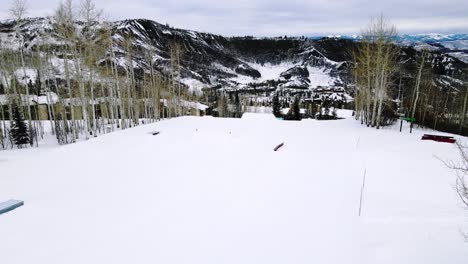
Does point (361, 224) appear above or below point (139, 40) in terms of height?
below

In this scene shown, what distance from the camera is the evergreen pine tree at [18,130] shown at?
2759 cm

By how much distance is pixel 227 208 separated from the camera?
269 inches

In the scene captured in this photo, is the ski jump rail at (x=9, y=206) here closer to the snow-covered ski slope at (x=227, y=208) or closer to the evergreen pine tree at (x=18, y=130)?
the snow-covered ski slope at (x=227, y=208)

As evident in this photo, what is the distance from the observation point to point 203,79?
162500 mm

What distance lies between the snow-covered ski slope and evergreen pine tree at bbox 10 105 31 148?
66.0 ft

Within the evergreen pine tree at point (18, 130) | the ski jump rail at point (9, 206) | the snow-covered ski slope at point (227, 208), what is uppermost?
the ski jump rail at point (9, 206)

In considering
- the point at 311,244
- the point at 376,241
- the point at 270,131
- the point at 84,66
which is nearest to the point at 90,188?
the point at 311,244

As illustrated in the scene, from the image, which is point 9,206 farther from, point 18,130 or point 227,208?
point 18,130

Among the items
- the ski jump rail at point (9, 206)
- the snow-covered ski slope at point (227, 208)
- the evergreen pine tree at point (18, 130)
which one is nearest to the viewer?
the snow-covered ski slope at point (227, 208)

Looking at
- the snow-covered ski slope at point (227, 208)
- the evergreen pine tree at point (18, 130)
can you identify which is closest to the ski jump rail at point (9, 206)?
the snow-covered ski slope at point (227, 208)

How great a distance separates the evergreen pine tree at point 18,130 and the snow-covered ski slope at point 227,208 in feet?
66.0

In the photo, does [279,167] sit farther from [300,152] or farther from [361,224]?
[361,224]

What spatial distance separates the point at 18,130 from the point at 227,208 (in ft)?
100

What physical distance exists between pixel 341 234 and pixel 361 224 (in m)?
0.77
